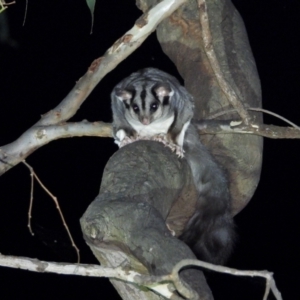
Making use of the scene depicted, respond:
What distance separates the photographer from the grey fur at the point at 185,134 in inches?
160

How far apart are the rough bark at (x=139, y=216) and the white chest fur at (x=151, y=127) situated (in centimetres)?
70

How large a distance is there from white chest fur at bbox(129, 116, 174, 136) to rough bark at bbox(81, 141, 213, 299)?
70cm

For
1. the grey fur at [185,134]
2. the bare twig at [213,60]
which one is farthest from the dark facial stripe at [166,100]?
the bare twig at [213,60]

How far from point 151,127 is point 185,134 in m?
0.27

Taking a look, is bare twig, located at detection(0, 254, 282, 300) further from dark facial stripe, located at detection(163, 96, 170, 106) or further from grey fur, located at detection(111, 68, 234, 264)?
dark facial stripe, located at detection(163, 96, 170, 106)

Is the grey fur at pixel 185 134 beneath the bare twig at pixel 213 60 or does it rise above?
beneath

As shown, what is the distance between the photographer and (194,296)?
7.94 feet

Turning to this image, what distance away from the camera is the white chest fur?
4.50 m

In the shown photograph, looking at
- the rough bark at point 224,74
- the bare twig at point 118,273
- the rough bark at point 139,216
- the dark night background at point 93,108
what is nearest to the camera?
the bare twig at point 118,273

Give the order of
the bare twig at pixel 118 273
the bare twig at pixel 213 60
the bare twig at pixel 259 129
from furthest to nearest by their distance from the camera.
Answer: the bare twig at pixel 259 129 < the bare twig at pixel 213 60 < the bare twig at pixel 118 273

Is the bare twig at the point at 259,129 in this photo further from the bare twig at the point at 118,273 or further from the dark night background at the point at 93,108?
the dark night background at the point at 93,108

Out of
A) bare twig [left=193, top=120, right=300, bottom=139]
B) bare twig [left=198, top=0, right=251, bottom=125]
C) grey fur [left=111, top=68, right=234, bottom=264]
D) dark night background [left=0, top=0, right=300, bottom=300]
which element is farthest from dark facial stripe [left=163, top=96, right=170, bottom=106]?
dark night background [left=0, top=0, right=300, bottom=300]

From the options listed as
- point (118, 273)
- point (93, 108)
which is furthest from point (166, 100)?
point (93, 108)

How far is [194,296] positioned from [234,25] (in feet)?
9.41
